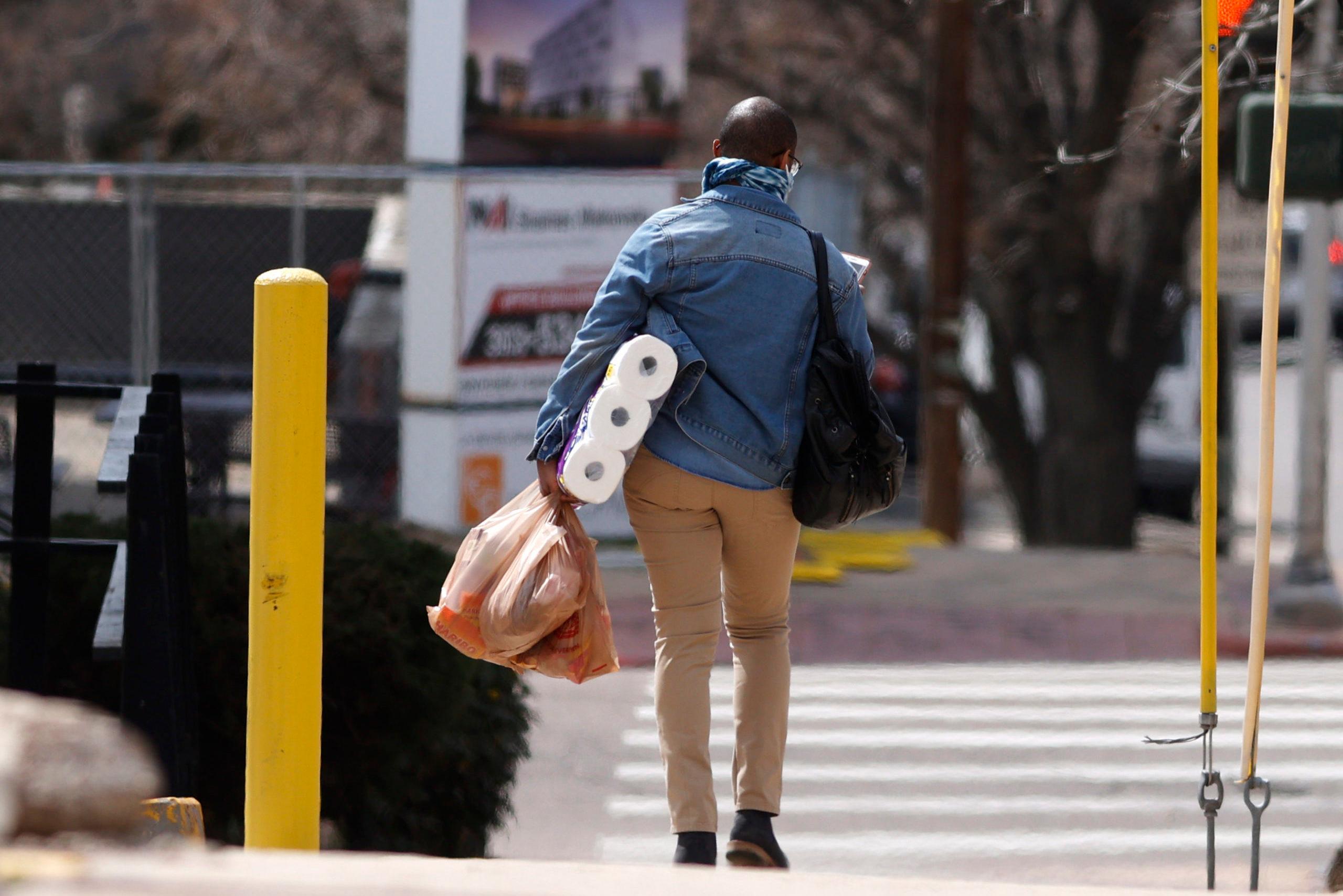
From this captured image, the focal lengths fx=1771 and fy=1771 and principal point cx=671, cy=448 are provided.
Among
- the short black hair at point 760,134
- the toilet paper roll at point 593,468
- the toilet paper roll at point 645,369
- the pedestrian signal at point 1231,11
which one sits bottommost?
the toilet paper roll at point 593,468

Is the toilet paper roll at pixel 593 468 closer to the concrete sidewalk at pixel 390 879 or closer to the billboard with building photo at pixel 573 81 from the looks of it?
the concrete sidewalk at pixel 390 879

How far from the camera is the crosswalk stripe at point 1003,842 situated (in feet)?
18.2

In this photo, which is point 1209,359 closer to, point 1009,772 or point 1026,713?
point 1009,772

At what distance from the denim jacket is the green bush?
0.86 m

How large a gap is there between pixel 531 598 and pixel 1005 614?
6.55 metres

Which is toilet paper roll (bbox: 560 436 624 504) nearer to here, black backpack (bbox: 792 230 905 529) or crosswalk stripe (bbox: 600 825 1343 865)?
black backpack (bbox: 792 230 905 529)

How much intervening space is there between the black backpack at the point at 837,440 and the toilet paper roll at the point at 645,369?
1.24ft

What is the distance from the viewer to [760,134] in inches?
168

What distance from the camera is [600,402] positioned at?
3.94 m

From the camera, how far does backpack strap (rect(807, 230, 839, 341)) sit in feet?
13.8

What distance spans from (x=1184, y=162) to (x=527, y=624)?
326 cm

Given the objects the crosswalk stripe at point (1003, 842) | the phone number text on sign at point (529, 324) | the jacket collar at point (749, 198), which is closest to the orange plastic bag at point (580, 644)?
the jacket collar at point (749, 198)

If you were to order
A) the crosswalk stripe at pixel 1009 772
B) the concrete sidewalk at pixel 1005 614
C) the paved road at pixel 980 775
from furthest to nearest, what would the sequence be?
the concrete sidewalk at pixel 1005 614 < the crosswalk stripe at pixel 1009 772 < the paved road at pixel 980 775

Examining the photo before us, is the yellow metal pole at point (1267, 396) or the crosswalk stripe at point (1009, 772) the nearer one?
the yellow metal pole at point (1267, 396)
